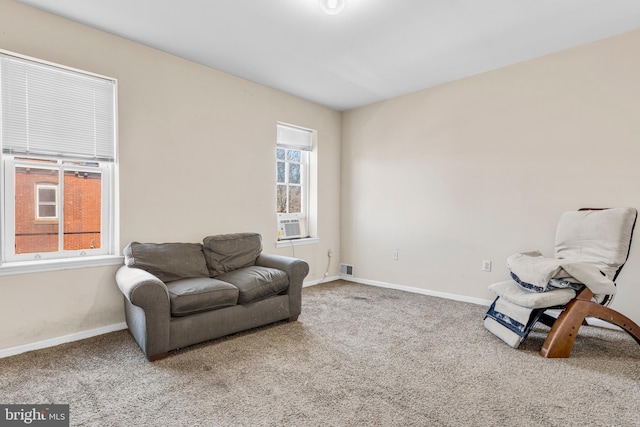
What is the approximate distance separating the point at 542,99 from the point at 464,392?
2.92 metres

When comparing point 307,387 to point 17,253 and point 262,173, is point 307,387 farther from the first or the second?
point 262,173

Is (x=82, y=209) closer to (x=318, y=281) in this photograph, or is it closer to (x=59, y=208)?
(x=59, y=208)

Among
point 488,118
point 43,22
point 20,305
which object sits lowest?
point 20,305

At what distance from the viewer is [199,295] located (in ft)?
8.05

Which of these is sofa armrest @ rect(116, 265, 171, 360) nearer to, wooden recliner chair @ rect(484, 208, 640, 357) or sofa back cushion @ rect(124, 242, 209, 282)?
sofa back cushion @ rect(124, 242, 209, 282)

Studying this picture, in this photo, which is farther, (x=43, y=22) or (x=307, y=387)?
(x=43, y=22)

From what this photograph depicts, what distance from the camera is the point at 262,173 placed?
13.2 ft

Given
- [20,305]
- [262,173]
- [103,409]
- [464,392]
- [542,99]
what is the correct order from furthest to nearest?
[262,173]
[542,99]
[20,305]
[464,392]
[103,409]

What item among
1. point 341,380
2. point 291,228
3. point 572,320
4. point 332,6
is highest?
point 332,6

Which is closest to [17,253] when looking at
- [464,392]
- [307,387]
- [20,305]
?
[20,305]

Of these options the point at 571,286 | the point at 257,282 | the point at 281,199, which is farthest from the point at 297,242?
the point at 571,286

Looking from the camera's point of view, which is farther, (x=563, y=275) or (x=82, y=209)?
(x=82, y=209)

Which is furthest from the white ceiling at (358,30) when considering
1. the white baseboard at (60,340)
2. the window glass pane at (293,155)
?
the white baseboard at (60,340)

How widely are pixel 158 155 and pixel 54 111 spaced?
0.81 m
